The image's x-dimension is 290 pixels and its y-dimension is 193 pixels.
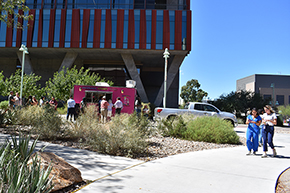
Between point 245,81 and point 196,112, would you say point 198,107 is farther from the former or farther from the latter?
point 245,81

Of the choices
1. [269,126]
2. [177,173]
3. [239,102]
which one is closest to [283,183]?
[177,173]

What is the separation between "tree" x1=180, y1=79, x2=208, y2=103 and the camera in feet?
185

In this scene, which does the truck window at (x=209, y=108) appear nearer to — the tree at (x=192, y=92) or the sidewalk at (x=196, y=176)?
the sidewalk at (x=196, y=176)

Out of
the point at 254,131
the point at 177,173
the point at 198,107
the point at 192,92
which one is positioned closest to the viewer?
the point at 177,173

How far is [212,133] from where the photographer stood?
31.5 ft

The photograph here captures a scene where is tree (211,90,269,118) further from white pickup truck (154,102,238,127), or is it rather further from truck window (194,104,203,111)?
truck window (194,104,203,111)

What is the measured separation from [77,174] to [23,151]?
96 cm

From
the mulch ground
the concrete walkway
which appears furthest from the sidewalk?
the mulch ground

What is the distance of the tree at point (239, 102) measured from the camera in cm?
3075

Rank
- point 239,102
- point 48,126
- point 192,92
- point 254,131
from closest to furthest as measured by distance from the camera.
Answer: point 254,131 → point 48,126 → point 239,102 → point 192,92

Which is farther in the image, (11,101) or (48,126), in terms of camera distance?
(11,101)

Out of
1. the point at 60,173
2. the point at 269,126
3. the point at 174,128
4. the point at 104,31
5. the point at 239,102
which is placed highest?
the point at 104,31

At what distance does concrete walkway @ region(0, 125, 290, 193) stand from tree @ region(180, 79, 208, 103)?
165 ft

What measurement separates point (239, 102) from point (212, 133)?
77.8 ft
